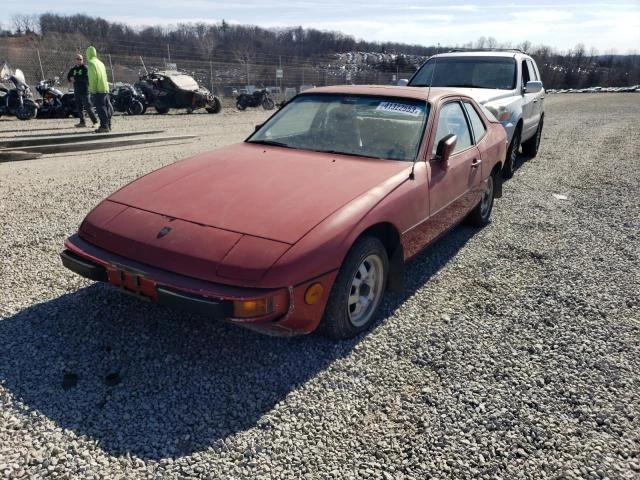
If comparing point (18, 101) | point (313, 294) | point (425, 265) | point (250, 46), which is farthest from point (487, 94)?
point (250, 46)

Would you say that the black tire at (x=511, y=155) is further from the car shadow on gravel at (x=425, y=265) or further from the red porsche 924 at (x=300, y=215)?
the red porsche 924 at (x=300, y=215)

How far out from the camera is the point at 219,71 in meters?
25.5

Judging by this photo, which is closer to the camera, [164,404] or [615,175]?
[164,404]

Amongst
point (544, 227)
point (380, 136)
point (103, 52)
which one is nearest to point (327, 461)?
point (380, 136)

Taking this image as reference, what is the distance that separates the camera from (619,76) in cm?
7006

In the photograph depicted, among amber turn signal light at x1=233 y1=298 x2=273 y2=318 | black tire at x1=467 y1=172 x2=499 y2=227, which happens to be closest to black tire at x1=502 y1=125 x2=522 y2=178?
black tire at x1=467 y1=172 x2=499 y2=227

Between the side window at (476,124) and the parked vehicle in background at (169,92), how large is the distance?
14322 mm

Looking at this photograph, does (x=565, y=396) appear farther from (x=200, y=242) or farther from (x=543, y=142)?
(x=543, y=142)

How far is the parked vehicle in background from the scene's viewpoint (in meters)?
17.0

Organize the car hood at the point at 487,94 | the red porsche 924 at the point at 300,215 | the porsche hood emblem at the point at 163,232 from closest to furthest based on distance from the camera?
1. the red porsche 924 at the point at 300,215
2. the porsche hood emblem at the point at 163,232
3. the car hood at the point at 487,94

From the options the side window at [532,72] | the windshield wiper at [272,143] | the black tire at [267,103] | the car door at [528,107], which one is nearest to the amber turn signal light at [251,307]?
the windshield wiper at [272,143]

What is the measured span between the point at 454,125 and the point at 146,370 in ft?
10.3

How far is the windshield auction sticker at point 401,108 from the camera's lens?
3842 millimetres

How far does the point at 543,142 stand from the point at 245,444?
11.3 meters
